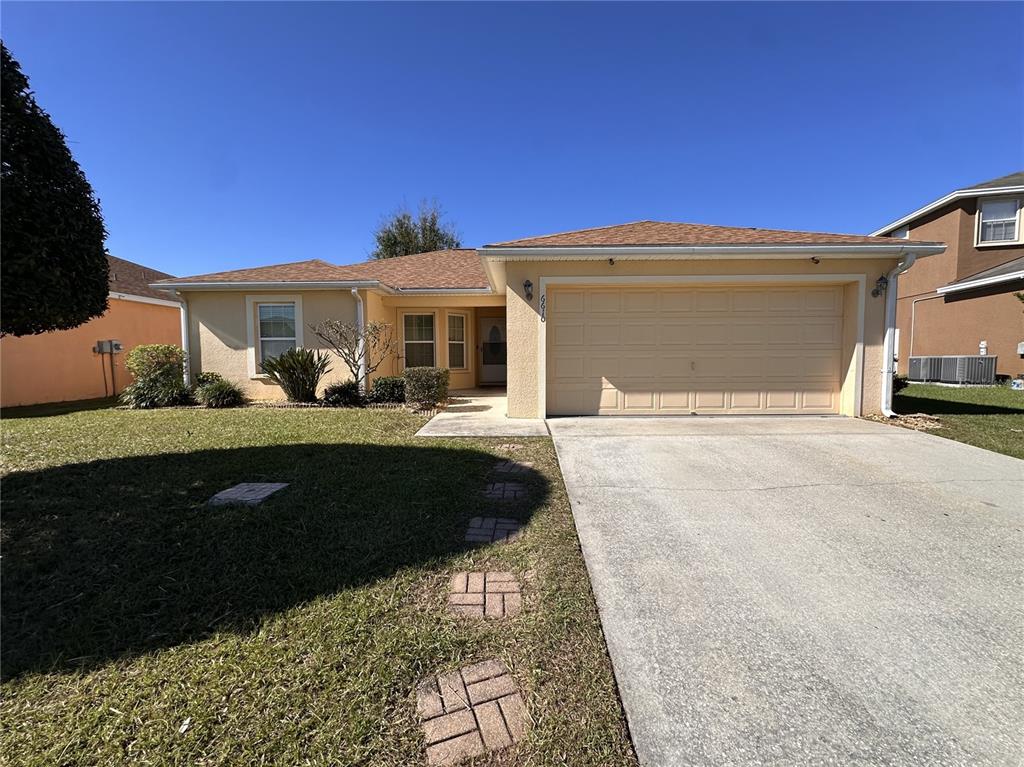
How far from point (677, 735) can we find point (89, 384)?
1670cm

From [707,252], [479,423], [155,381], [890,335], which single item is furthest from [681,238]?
[155,381]

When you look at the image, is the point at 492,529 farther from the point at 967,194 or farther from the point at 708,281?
A: the point at 967,194

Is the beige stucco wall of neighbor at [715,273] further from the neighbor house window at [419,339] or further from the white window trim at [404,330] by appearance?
the neighbor house window at [419,339]

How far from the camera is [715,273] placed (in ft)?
25.9

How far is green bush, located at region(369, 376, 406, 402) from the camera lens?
404 inches

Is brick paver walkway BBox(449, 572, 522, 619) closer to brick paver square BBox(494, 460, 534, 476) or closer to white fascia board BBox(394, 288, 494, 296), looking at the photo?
brick paver square BBox(494, 460, 534, 476)

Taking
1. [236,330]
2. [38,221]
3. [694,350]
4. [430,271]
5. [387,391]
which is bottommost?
[387,391]

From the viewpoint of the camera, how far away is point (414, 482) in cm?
→ 455

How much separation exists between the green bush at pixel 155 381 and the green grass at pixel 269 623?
6.18 metres

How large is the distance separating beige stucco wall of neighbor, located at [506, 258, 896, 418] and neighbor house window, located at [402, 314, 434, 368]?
16.6 feet

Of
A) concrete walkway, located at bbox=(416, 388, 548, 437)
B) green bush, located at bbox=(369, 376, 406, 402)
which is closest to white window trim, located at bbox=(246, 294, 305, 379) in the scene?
green bush, located at bbox=(369, 376, 406, 402)

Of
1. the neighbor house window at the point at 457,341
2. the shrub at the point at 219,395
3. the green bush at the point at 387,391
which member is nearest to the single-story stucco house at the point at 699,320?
the green bush at the point at 387,391

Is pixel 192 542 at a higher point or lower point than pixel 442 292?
lower

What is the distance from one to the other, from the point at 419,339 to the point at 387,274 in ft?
8.22
